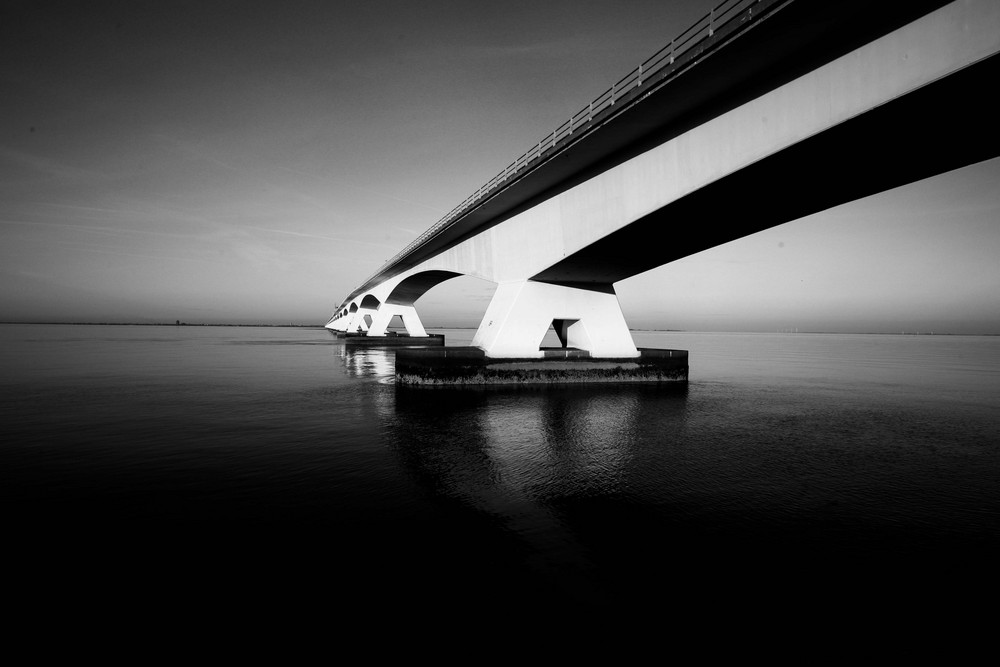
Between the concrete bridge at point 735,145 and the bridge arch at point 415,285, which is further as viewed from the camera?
the bridge arch at point 415,285

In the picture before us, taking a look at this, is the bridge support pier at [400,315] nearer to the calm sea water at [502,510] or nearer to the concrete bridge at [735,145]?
the concrete bridge at [735,145]

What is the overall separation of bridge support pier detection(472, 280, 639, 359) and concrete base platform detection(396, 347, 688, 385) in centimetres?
57

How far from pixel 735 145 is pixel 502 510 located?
10565mm

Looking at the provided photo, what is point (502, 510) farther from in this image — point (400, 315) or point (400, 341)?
point (400, 315)

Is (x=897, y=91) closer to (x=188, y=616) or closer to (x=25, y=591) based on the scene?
(x=188, y=616)

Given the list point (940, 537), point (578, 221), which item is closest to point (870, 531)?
point (940, 537)

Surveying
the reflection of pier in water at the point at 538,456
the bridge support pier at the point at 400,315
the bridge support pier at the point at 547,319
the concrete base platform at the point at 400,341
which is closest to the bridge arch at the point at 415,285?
the bridge support pier at the point at 400,315

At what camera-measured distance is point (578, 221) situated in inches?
683

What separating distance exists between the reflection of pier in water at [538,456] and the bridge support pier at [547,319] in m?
2.77

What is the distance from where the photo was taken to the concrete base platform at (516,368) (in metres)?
19.5

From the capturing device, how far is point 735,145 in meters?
11.5

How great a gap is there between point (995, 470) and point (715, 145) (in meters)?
9.15

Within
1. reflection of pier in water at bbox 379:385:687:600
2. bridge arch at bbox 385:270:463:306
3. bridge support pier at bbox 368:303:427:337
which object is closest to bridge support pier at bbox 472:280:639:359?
reflection of pier in water at bbox 379:385:687:600

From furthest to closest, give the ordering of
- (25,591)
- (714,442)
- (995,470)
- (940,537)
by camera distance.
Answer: (714,442) < (995,470) < (940,537) < (25,591)
